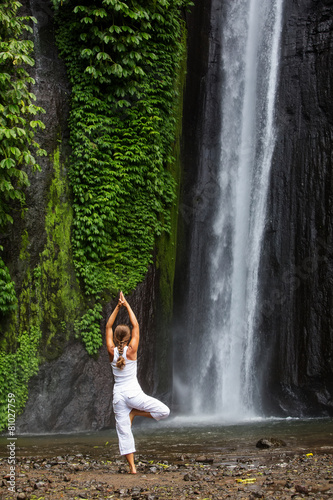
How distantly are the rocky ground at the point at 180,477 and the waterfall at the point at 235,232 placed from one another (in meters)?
5.77

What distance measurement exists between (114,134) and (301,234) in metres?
4.92

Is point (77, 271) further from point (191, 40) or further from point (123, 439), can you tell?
point (191, 40)

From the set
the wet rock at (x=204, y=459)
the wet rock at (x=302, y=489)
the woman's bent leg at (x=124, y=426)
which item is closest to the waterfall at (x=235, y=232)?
the wet rock at (x=204, y=459)

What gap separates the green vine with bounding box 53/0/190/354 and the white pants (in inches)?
201

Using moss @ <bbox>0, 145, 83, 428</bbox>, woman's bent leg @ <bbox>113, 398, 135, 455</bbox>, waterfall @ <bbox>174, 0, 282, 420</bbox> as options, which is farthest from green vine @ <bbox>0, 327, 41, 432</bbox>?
woman's bent leg @ <bbox>113, 398, 135, 455</bbox>

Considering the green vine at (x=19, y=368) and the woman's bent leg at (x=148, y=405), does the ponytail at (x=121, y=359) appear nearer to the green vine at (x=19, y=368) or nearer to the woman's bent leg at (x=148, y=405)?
the woman's bent leg at (x=148, y=405)

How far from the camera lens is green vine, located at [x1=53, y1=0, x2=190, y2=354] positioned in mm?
10992

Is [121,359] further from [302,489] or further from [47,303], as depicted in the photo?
[47,303]

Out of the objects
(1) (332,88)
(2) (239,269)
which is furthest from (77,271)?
(1) (332,88)

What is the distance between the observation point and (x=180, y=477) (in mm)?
5328

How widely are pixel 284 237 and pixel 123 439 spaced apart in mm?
8695

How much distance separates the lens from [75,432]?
10.0 m

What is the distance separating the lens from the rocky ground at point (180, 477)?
4570mm

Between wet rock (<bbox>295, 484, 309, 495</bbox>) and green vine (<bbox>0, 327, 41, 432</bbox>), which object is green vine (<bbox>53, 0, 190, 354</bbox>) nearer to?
green vine (<bbox>0, 327, 41, 432</bbox>)
